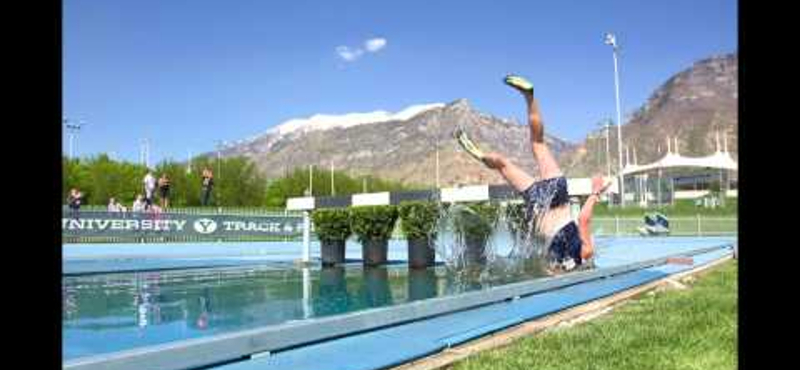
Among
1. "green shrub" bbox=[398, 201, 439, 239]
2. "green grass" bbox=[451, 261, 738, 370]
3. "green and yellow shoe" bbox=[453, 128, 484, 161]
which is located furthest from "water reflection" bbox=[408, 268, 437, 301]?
"green grass" bbox=[451, 261, 738, 370]

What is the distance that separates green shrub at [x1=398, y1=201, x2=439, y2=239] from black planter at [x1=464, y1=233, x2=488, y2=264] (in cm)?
72

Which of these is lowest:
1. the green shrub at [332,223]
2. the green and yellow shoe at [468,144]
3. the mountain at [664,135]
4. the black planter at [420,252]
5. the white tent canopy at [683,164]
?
the black planter at [420,252]

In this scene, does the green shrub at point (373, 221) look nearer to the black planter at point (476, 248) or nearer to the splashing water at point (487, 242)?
the splashing water at point (487, 242)

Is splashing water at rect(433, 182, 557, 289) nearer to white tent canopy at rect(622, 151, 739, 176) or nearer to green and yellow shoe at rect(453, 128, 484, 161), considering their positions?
green and yellow shoe at rect(453, 128, 484, 161)

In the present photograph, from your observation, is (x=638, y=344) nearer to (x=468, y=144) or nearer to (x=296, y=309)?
(x=296, y=309)

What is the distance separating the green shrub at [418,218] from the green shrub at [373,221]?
44 centimetres

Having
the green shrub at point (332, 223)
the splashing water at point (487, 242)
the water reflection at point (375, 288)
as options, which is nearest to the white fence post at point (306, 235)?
the green shrub at point (332, 223)

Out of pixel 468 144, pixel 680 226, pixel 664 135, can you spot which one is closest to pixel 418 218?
pixel 468 144

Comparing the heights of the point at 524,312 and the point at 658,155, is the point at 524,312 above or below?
below

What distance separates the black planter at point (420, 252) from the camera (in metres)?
13.4
